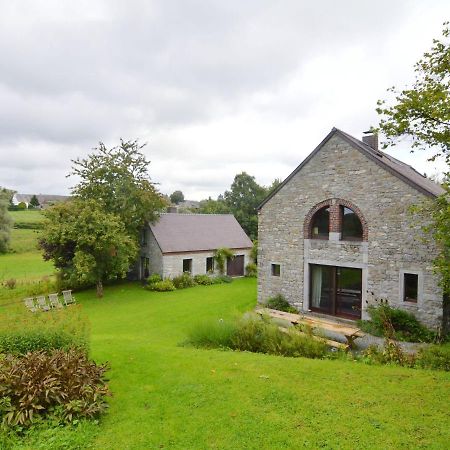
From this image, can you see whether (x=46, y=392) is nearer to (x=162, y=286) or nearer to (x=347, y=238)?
(x=347, y=238)

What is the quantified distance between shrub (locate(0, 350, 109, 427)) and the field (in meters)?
0.30

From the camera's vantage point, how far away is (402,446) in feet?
16.2

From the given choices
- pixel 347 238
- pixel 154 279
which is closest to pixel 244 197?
pixel 154 279

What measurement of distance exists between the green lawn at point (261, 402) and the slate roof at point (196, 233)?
47.1ft

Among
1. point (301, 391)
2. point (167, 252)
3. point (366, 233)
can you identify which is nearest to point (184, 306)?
point (167, 252)

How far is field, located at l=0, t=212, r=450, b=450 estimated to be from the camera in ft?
17.0

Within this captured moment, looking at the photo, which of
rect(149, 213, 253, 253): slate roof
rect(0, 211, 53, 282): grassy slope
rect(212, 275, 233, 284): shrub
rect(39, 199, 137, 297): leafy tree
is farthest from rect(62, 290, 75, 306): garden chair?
rect(212, 275, 233, 284): shrub

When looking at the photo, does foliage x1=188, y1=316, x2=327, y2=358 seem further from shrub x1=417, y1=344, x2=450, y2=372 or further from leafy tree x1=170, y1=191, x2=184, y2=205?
leafy tree x1=170, y1=191, x2=184, y2=205

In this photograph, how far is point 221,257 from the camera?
25.7 metres

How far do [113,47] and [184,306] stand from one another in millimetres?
12116

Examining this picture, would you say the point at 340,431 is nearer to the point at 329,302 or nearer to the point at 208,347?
the point at 208,347

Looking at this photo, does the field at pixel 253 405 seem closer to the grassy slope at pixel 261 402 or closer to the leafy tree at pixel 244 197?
the grassy slope at pixel 261 402

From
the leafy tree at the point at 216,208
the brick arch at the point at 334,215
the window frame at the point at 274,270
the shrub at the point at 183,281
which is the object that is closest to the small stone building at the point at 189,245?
the shrub at the point at 183,281

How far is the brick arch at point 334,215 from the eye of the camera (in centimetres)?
1342
